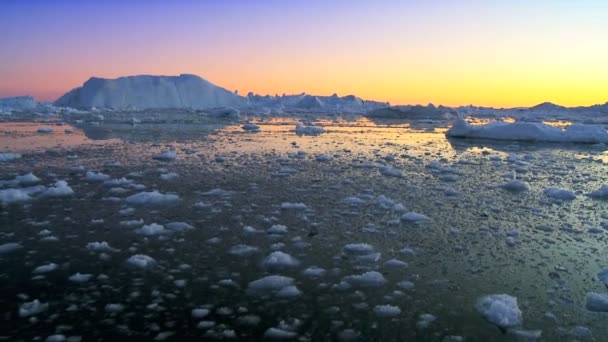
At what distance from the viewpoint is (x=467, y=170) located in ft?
30.5

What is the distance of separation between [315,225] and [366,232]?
0.56 m

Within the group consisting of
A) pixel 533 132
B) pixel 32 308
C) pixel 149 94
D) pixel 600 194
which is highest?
pixel 149 94

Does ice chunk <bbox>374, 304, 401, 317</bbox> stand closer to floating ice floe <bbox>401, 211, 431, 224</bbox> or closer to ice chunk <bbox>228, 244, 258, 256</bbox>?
ice chunk <bbox>228, 244, 258, 256</bbox>

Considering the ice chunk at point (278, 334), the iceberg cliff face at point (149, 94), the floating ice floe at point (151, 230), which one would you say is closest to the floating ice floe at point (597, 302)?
the ice chunk at point (278, 334)

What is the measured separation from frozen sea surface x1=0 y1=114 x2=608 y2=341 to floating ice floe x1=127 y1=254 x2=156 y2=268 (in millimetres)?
18

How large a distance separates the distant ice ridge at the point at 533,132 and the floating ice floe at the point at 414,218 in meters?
13.9

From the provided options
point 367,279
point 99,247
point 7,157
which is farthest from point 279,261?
point 7,157

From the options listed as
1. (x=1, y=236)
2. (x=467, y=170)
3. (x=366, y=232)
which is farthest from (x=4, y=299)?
(x=467, y=170)

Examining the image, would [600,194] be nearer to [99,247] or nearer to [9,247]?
[99,247]

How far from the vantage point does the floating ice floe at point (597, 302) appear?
3.19 meters

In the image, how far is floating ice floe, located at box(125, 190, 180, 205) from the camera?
588 centimetres

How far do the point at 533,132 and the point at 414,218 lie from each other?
14.2m

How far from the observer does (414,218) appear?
5301 millimetres

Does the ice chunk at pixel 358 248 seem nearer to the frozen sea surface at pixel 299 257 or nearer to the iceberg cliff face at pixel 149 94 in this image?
the frozen sea surface at pixel 299 257
